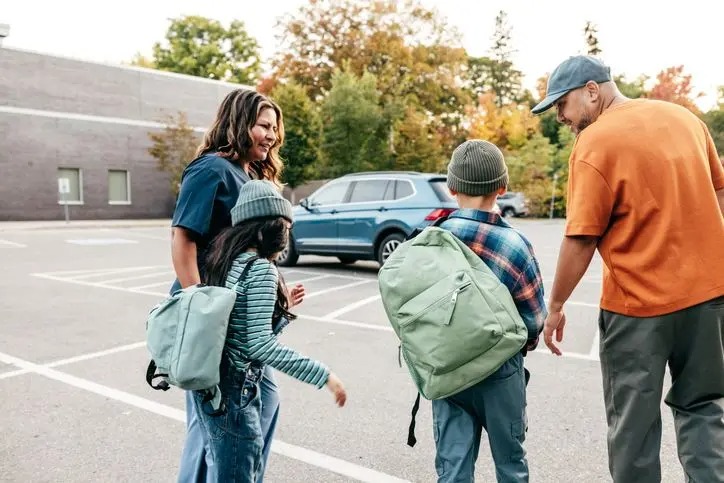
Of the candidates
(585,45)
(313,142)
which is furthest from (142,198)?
(585,45)

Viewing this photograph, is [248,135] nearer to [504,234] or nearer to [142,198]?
[504,234]

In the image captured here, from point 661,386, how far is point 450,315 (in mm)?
974

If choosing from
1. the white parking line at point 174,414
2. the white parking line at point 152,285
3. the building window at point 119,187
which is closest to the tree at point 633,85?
the building window at point 119,187

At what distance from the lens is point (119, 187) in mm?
28188

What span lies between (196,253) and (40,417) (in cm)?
232

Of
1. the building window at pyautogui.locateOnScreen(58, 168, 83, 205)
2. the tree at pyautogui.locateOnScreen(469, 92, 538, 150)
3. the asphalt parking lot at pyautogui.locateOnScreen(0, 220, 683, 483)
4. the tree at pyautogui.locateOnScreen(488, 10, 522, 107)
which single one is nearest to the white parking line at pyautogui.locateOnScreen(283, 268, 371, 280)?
the asphalt parking lot at pyautogui.locateOnScreen(0, 220, 683, 483)

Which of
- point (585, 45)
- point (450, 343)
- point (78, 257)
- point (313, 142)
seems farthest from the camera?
point (585, 45)

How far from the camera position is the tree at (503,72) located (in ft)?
206

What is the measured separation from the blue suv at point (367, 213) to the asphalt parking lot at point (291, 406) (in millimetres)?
2463

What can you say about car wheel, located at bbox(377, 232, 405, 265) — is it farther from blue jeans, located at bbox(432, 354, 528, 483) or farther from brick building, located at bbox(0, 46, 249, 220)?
brick building, located at bbox(0, 46, 249, 220)

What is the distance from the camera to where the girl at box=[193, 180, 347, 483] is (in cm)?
206

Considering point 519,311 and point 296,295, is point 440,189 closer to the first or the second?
point 296,295

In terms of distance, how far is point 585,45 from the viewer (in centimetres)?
6003

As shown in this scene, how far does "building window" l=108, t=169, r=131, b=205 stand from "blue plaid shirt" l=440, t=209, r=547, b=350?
1108 inches
